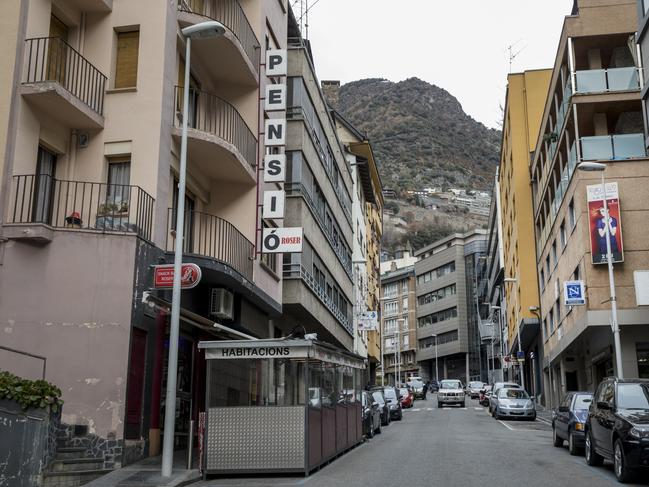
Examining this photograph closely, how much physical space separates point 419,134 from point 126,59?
165124 mm

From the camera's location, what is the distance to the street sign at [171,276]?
15.1 metres

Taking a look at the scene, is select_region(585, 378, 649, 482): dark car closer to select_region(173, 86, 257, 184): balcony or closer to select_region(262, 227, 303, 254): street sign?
select_region(262, 227, 303, 254): street sign

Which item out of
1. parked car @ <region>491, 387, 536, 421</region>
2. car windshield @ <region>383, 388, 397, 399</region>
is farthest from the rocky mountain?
parked car @ <region>491, 387, 536, 421</region>

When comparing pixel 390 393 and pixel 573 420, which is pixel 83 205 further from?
pixel 390 393

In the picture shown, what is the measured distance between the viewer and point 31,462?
35.7ft

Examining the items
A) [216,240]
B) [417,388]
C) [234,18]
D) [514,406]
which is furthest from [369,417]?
[417,388]

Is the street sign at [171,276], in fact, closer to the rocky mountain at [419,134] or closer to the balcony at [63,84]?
the balcony at [63,84]

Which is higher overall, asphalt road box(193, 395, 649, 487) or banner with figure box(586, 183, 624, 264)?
banner with figure box(586, 183, 624, 264)

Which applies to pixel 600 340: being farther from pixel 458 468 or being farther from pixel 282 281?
pixel 458 468

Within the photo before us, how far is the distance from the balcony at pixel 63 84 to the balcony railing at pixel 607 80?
2012 centimetres

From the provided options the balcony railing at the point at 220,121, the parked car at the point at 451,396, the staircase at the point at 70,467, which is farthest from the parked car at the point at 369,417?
the parked car at the point at 451,396

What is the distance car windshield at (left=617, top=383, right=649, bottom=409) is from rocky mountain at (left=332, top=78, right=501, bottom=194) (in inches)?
6095

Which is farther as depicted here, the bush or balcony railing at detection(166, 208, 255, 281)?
balcony railing at detection(166, 208, 255, 281)

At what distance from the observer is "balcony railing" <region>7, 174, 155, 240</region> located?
14.9 m
